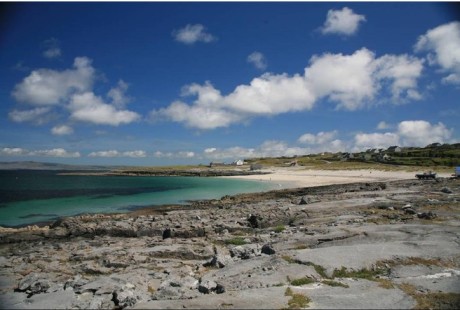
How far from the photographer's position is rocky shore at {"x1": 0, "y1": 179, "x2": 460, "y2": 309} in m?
11.0

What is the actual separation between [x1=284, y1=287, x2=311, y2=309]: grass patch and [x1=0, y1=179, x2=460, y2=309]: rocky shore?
31 mm

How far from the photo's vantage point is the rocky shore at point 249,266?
36.0ft

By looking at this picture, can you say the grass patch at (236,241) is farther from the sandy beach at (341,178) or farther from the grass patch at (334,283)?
the sandy beach at (341,178)

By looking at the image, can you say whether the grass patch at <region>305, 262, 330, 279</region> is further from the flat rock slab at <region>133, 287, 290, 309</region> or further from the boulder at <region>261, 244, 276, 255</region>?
the boulder at <region>261, 244, 276, 255</region>

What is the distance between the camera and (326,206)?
2973cm

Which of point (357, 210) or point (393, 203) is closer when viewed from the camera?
point (357, 210)

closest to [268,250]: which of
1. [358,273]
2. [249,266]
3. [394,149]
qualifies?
[249,266]

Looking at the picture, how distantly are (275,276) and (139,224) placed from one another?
52.4 ft

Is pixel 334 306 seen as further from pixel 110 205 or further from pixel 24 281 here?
pixel 110 205

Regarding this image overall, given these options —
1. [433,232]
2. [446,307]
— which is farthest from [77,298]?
[433,232]

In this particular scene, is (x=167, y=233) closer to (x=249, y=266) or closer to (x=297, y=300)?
A: (x=249, y=266)

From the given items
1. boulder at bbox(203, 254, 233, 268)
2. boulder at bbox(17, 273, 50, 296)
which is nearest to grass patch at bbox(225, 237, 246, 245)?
boulder at bbox(203, 254, 233, 268)

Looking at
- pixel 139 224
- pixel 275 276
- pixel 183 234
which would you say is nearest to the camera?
pixel 275 276

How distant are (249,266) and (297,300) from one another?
377 cm
